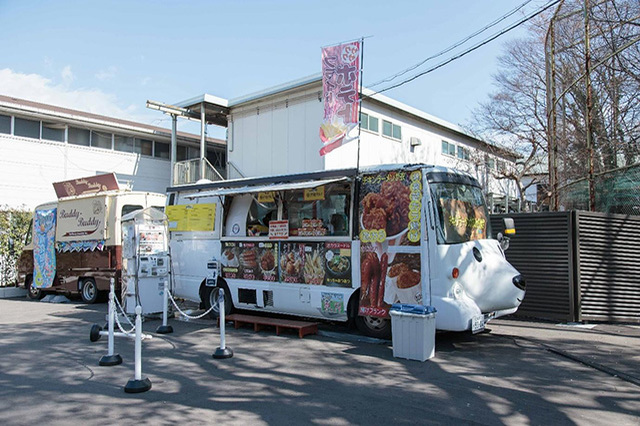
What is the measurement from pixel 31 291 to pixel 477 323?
48.1ft

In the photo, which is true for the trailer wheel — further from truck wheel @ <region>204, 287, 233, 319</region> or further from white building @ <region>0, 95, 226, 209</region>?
truck wheel @ <region>204, 287, 233, 319</region>

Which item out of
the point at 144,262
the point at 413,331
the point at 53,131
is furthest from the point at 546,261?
the point at 53,131

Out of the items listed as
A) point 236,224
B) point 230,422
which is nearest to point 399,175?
point 236,224

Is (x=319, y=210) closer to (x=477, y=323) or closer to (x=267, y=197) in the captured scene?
(x=267, y=197)

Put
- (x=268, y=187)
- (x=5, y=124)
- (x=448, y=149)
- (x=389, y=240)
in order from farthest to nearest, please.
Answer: (x=448, y=149) → (x=5, y=124) → (x=268, y=187) → (x=389, y=240)

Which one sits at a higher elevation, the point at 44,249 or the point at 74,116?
the point at 74,116

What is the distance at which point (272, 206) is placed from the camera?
9805 mm

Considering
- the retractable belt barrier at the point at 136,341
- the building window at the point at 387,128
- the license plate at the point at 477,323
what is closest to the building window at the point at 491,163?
the building window at the point at 387,128

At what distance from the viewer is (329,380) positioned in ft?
19.9

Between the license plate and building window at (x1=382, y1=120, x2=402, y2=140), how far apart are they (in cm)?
1548

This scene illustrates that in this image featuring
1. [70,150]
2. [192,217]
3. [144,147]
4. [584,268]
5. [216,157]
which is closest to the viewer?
[584,268]

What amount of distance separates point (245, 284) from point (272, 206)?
5.60 feet

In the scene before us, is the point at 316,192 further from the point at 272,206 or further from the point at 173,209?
the point at 173,209

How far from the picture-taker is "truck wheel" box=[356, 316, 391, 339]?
26.9 ft
